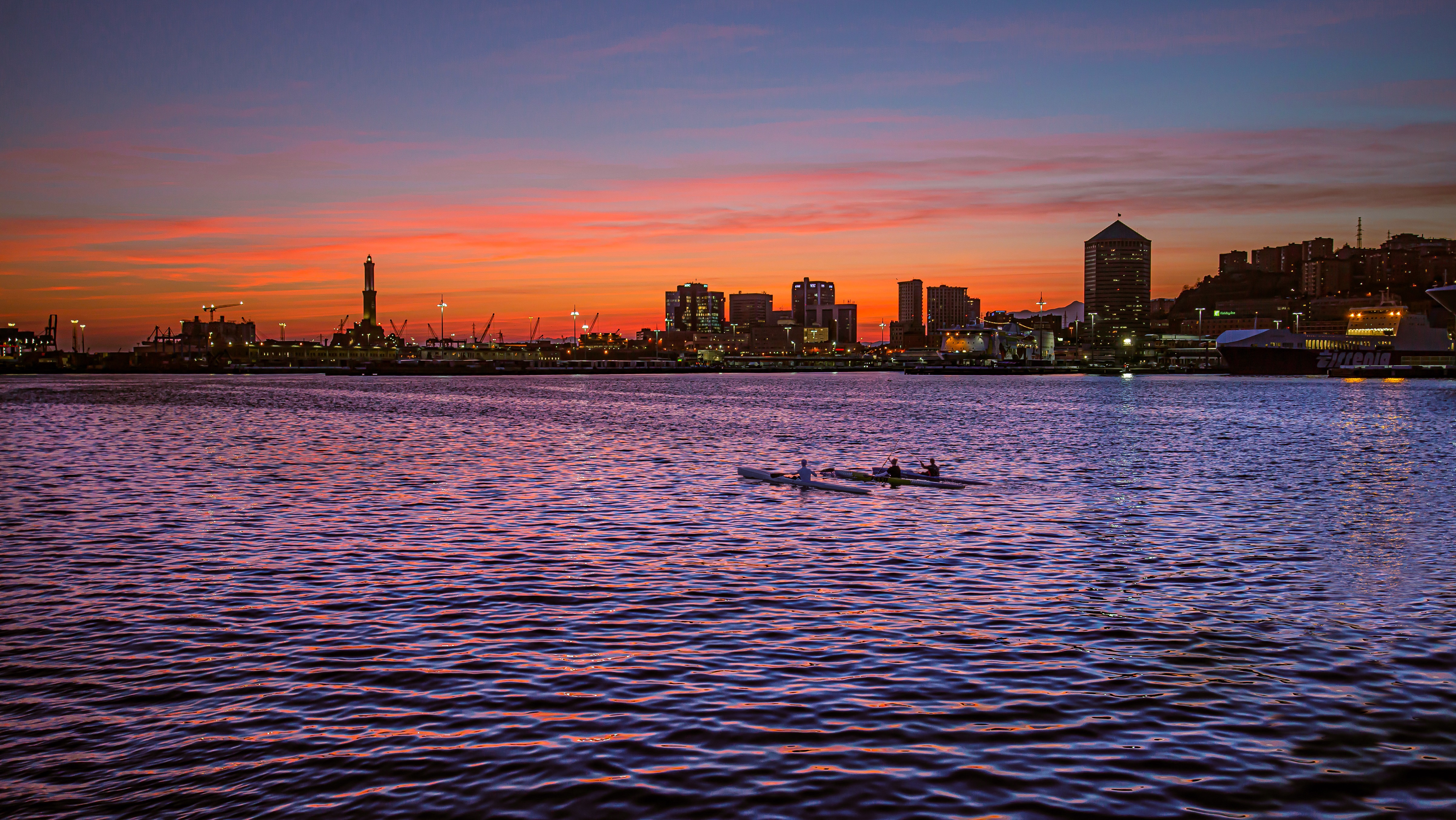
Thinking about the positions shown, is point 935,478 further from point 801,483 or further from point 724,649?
point 724,649

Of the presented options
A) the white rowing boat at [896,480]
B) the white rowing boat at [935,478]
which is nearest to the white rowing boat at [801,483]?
the white rowing boat at [896,480]

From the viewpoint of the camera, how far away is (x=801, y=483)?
159 feet

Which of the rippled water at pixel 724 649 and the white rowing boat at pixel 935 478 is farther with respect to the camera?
the white rowing boat at pixel 935 478

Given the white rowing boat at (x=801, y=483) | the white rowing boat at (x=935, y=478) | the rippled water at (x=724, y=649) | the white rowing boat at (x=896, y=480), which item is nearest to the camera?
the rippled water at (x=724, y=649)

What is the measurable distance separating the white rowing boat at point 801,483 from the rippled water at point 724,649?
1.26 m

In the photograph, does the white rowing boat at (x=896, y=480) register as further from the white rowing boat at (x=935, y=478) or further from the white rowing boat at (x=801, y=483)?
the white rowing boat at (x=801, y=483)

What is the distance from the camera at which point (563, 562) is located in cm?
3077

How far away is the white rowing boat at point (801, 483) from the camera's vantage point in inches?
1871

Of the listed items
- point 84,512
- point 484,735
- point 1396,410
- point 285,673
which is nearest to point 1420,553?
point 484,735

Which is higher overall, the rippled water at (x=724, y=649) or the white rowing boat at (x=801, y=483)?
the white rowing boat at (x=801, y=483)

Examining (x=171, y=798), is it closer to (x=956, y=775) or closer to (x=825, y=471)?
(x=956, y=775)

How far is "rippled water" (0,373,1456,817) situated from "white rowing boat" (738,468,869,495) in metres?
1.26

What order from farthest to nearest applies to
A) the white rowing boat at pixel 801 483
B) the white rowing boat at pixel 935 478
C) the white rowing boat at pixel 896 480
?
the white rowing boat at pixel 935 478, the white rowing boat at pixel 896 480, the white rowing boat at pixel 801 483

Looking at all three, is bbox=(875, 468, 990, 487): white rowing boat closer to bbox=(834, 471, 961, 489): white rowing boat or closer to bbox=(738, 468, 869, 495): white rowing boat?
bbox=(834, 471, 961, 489): white rowing boat
